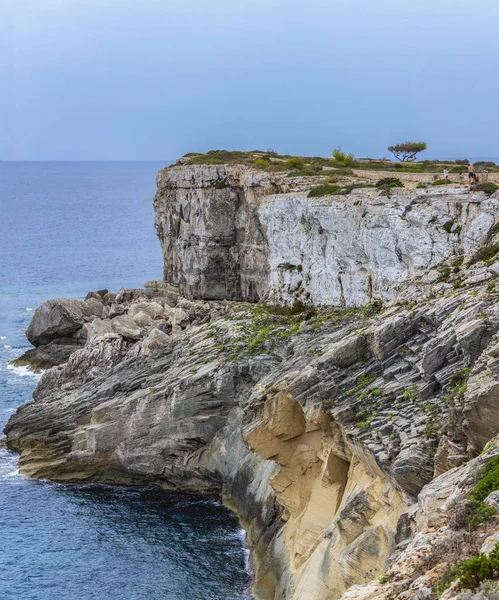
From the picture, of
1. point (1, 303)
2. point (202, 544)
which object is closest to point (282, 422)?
point (202, 544)

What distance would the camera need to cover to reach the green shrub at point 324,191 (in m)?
61.1

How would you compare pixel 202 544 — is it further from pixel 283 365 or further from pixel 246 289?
pixel 246 289

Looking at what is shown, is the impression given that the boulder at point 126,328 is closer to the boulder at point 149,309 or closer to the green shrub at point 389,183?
the boulder at point 149,309

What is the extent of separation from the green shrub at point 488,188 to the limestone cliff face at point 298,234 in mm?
618

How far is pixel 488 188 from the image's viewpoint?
45906 mm

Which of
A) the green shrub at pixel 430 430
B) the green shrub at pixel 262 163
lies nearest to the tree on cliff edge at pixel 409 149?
the green shrub at pixel 262 163

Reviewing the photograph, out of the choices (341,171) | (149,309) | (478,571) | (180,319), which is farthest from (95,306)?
(478,571)

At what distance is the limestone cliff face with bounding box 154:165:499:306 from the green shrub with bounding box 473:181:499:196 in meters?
0.62

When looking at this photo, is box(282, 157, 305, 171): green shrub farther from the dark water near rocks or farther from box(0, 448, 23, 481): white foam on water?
box(0, 448, 23, 481): white foam on water

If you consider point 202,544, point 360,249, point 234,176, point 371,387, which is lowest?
point 202,544

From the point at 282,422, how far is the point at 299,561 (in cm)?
604

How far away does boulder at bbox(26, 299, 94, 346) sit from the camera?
8338 centimetres

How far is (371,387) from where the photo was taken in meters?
34.0

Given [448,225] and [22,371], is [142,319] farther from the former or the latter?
[448,225]
